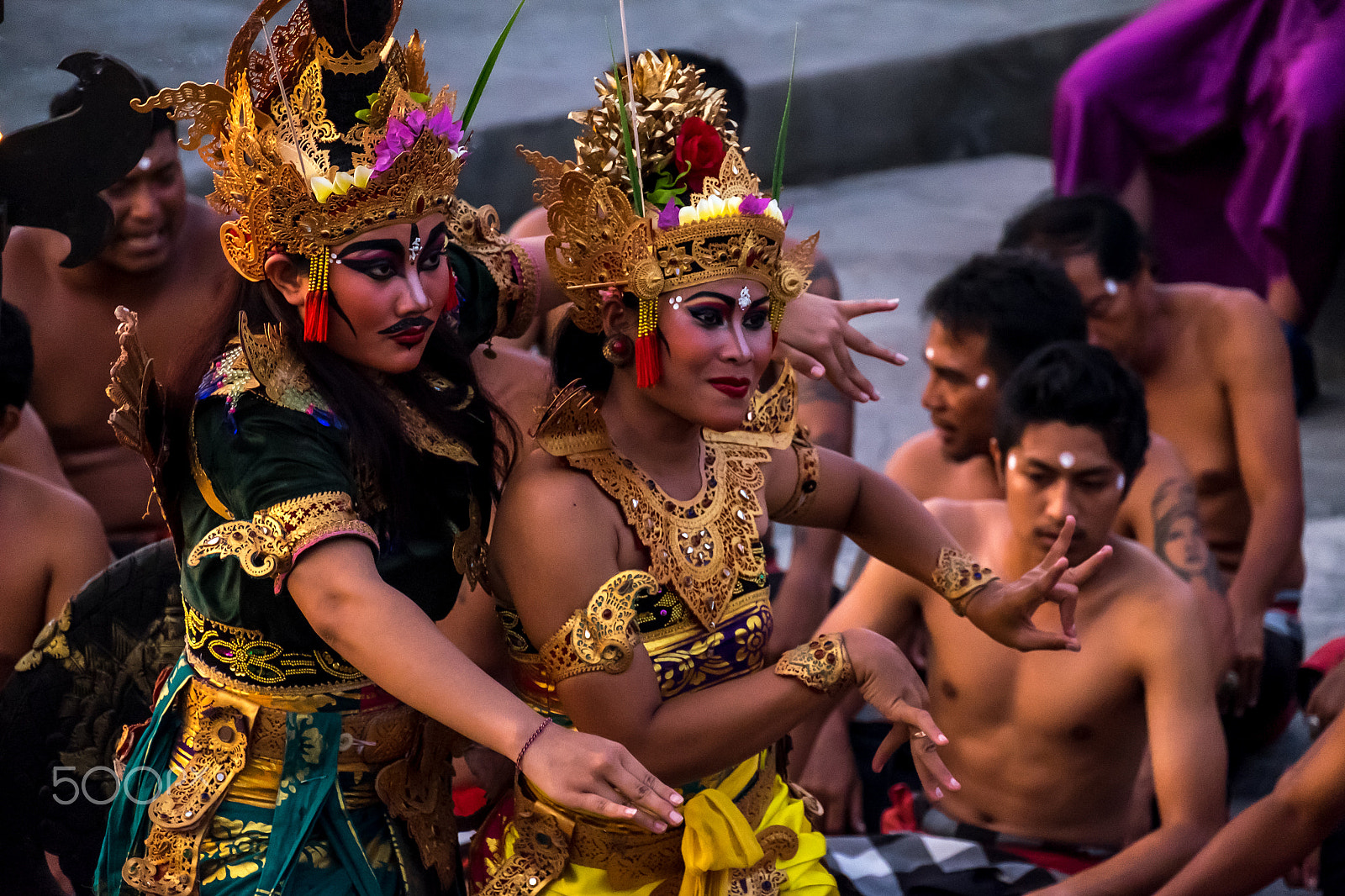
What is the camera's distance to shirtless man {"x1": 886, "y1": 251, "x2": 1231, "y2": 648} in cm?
385

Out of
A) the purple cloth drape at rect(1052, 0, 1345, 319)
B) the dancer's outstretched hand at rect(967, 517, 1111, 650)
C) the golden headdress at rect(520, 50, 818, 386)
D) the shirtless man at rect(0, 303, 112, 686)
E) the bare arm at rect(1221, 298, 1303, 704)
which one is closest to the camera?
the golden headdress at rect(520, 50, 818, 386)

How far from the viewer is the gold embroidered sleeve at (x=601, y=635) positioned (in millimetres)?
2088

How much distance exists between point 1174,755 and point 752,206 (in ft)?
5.11

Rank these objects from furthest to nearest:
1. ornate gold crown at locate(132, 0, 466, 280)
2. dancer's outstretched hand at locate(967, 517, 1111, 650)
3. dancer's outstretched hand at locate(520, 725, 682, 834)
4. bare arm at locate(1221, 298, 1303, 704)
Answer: bare arm at locate(1221, 298, 1303, 704) → dancer's outstretched hand at locate(967, 517, 1111, 650) → ornate gold crown at locate(132, 0, 466, 280) → dancer's outstretched hand at locate(520, 725, 682, 834)

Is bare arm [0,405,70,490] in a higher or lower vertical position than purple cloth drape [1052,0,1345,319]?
higher

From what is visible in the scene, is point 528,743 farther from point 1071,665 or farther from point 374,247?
point 1071,665

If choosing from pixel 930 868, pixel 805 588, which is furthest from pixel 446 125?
pixel 805 588

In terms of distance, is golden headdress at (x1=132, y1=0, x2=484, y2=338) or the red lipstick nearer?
golden headdress at (x1=132, y1=0, x2=484, y2=338)

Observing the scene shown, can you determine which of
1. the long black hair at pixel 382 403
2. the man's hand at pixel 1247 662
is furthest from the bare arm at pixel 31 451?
the man's hand at pixel 1247 662

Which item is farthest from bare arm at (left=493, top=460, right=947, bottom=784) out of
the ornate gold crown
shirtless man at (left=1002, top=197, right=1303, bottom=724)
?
shirtless man at (left=1002, top=197, right=1303, bottom=724)

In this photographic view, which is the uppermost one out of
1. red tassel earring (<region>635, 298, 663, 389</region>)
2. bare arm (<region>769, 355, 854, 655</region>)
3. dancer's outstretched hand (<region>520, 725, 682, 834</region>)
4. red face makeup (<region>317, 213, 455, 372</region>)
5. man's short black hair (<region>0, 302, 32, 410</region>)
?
red face makeup (<region>317, 213, 455, 372</region>)

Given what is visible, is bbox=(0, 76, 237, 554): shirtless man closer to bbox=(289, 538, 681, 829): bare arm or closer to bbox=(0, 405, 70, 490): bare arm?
bbox=(0, 405, 70, 490): bare arm

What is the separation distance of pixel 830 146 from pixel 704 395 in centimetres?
719

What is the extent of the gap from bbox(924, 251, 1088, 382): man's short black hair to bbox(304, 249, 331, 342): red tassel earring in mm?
2242
